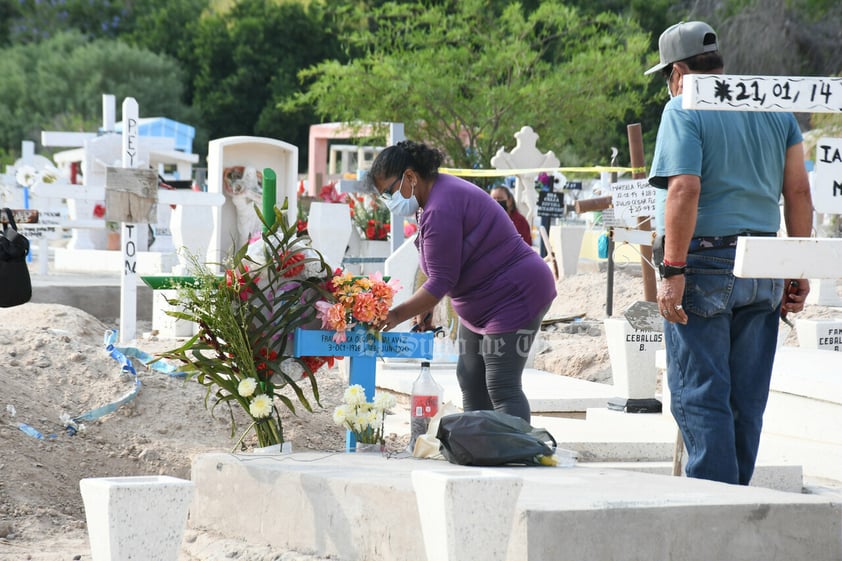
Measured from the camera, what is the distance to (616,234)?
10.9 metres

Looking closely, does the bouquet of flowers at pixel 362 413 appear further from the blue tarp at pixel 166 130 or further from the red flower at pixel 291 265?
the blue tarp at pixel 166 130

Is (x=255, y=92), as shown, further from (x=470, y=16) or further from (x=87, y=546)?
(x=87, y=546)

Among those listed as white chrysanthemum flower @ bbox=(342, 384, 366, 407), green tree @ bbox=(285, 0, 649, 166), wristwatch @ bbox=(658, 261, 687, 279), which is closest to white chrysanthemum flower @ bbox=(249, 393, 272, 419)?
white chrysanthemum flower @ bbox=(342, 384, 366, 407)

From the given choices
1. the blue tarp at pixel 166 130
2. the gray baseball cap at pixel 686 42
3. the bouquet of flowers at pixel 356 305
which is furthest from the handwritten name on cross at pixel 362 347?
the blue tarp at pixel 166 130

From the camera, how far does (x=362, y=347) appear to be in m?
5.09

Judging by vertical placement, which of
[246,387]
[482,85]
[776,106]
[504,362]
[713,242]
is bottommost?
[246,387]

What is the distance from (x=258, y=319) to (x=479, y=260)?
3.31 feet

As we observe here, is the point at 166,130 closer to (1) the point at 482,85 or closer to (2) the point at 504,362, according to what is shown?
(1) the point at 482,85

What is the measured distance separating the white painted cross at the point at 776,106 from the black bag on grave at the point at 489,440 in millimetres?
1266

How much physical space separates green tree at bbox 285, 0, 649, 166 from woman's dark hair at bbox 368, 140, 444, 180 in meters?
22.4

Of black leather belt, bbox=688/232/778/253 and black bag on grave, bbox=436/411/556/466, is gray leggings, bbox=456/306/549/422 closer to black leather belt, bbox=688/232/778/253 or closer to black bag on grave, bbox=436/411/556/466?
black bag on grave, bbox=436/411/556/466

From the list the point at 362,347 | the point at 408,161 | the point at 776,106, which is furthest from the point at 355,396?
the point at 776,106

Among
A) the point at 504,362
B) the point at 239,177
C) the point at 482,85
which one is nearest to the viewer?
the point at 504,362

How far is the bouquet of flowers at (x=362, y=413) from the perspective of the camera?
500 cm
